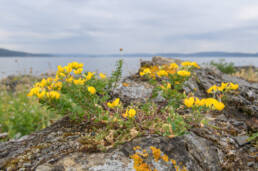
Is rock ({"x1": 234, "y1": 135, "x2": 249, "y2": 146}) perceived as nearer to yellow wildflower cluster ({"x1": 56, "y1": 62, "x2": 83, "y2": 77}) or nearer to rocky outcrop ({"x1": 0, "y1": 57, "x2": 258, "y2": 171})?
rocky outcrop ({"x1": 0, "y1": 57, "x2": 258, "y2": 171})

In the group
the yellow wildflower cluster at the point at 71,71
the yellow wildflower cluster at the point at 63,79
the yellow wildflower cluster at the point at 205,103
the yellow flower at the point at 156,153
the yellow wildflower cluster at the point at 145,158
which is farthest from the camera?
the yellow wildflower cluster at the point at 71,71

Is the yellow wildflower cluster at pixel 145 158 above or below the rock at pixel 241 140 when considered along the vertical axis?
above

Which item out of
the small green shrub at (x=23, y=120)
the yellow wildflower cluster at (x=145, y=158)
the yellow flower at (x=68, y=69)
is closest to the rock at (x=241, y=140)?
the yellow wildflower cluster at (x=145, y=158)

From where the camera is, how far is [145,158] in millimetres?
1935

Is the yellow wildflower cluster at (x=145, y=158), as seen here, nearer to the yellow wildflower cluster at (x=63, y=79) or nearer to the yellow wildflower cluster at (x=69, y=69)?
the yellow wildflower cluster at (x=63, y=79)

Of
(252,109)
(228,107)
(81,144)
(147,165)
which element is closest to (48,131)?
(81,144)

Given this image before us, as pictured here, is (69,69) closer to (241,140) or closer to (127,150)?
(127,150)

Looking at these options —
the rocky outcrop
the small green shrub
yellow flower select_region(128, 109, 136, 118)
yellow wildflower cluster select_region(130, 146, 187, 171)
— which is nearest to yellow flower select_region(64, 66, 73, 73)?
the rocky outcrop

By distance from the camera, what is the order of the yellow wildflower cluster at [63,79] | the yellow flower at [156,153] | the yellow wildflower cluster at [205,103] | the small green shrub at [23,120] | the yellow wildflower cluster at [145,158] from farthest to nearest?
the small green shrub at [23,120], the yellow wildflower cluster at [63,79], the yellow wildflower cluster at [205,103], the yellow flower at [156,153], the yellow wildflower cluster at [145,158]

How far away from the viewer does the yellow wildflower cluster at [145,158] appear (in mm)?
1837

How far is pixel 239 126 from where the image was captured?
3.34 meters

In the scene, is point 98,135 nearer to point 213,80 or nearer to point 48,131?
point 48,131

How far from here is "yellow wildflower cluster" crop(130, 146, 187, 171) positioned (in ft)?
6.03

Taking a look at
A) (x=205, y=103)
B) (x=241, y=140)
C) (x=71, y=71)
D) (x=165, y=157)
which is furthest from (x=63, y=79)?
(x=241, y=140)
